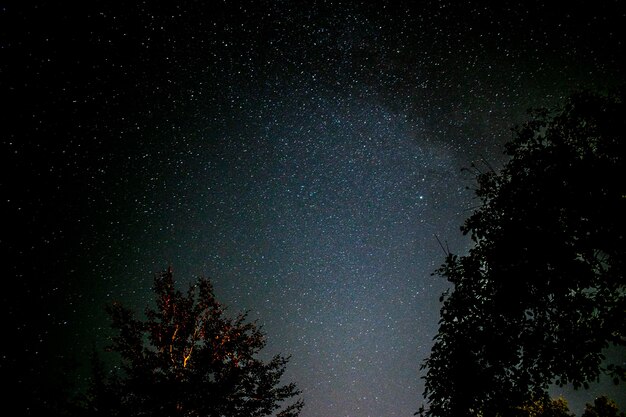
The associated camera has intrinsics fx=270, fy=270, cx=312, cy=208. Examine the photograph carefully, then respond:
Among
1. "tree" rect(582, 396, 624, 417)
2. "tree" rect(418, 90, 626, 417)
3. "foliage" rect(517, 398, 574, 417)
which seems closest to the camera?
"tree" rect(418, 90, 626, 417)

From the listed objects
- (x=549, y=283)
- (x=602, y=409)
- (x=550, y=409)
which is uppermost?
(x=549, y=283)

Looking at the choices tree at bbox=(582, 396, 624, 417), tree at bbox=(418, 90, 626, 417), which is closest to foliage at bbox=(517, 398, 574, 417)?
tree at bbox=(582, 396, 624, 417)

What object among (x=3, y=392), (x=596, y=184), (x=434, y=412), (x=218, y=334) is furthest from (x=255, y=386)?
(x=3, y=392)

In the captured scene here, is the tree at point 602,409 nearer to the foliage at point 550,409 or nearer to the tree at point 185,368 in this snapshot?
the foliage at point 550,409

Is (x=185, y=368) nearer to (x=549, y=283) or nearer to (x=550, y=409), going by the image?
(x=549, y=283)

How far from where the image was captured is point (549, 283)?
4.91m

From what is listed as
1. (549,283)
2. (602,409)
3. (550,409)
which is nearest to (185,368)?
(549,283)

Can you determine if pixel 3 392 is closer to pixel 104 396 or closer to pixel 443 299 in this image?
pixel 104 396

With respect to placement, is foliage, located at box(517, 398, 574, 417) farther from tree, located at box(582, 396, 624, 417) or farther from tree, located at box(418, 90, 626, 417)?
tree, located at box(418, 90, 626, 417)

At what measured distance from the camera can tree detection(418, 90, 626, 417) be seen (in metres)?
4.67

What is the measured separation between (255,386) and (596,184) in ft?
29.4

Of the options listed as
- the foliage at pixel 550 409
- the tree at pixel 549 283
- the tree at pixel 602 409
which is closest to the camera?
the tree at pixel 549 283

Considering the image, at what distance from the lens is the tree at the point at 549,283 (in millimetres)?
4668

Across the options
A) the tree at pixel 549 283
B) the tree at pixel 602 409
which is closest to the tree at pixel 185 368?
the tree at pixel 549 283
